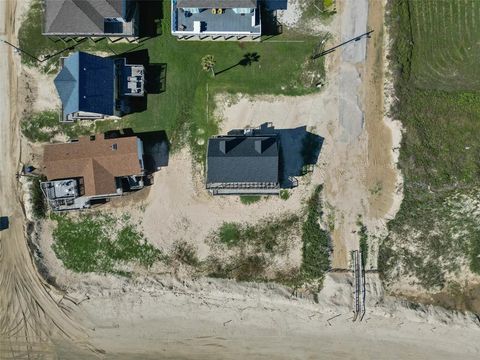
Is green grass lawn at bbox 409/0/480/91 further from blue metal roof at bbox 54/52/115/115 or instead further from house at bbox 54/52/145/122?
blue metal roof at bbox 54/52/115/115

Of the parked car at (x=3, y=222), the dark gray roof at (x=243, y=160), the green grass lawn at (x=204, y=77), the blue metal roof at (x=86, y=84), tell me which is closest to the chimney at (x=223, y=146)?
the dark gray roof at (x=243, y=160)

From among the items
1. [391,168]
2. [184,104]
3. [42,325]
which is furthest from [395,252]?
[42,325]

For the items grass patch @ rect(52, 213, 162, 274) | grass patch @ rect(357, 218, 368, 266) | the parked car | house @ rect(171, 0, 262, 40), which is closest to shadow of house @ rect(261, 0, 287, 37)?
house @ rect(171, 0, 262, 40)

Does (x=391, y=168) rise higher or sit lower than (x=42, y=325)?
higher

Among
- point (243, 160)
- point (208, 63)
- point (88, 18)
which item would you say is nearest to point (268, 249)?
point (243, 160)

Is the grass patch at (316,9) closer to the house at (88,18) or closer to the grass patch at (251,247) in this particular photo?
the house at (88,18)

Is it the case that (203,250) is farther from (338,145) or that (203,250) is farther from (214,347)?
(338,145)
